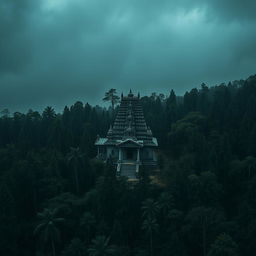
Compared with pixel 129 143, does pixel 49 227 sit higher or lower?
lower

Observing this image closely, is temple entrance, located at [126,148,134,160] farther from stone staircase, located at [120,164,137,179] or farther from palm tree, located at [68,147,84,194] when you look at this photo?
palm tree, located at [68,147,84,194]

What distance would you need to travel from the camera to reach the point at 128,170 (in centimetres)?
5628

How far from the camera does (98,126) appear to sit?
78.3 metres

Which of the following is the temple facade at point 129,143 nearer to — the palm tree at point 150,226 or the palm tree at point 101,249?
the palm tree at point 150,226

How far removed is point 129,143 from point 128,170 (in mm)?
5594

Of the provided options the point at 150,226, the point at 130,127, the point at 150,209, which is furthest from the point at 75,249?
the point at 130,127

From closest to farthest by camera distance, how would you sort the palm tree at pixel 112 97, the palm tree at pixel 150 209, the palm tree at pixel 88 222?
the palm tree at pixel 150 209 → the palm tree at pixel 88 222 → the palm tree at pixel 112 97

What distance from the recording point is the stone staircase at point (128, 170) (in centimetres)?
5476

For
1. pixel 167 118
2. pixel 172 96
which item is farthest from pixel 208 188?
pixel 172 96

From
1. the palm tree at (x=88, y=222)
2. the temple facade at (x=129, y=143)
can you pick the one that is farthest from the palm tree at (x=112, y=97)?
the palm tree at (x=88, y=222)

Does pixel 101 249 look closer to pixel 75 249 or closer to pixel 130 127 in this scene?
pixel 75 249

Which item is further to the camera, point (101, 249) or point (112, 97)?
point (112, 97)

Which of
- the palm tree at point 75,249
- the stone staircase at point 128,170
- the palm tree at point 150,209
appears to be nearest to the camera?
the palm tree at point 75,249

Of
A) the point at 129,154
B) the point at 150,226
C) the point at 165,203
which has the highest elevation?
the point at 129,154
